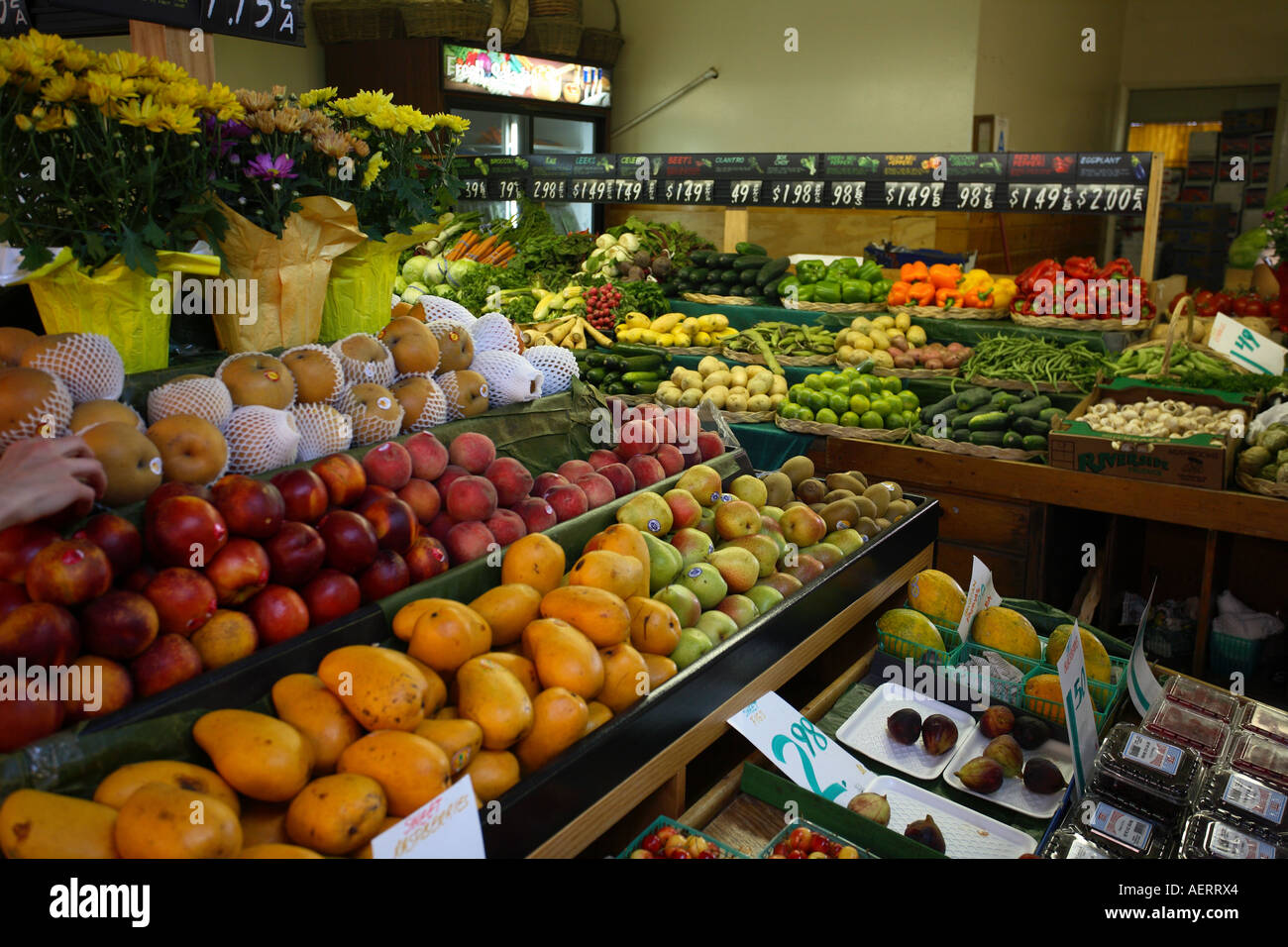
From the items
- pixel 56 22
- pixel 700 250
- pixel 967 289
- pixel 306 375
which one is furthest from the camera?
pixel 700 250

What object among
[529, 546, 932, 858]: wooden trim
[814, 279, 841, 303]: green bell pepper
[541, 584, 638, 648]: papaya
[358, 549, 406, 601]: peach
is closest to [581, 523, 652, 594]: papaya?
[541, 584, 638, 648]: papaya

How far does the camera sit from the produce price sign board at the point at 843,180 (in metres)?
5.04

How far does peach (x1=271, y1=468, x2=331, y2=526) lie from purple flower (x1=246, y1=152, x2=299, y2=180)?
83 centimetres

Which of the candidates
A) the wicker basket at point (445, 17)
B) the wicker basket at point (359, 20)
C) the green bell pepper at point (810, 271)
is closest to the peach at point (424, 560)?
the green bell pepper at point (810, 271)

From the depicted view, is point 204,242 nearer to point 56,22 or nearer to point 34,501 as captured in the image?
point 34,501

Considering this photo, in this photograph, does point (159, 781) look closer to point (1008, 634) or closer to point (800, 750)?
point (800, 750)

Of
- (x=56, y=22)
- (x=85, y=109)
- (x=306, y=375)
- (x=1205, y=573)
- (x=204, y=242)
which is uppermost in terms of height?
(x=56, y=22)

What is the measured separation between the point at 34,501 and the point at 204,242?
0.98 meters

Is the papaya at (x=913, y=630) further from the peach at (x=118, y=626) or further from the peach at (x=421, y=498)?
the peach at (x=118, y=626)

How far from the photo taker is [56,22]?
12.6 feet

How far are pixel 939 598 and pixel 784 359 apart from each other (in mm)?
2902
